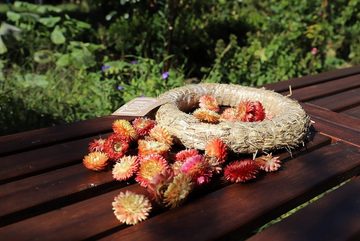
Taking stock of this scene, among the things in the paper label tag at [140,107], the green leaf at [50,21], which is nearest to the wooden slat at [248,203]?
the paper label tag at [140,107]

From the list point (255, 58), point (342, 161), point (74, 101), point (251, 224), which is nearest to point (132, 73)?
point (74, 101)

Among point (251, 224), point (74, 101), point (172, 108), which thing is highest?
point (172, 108)

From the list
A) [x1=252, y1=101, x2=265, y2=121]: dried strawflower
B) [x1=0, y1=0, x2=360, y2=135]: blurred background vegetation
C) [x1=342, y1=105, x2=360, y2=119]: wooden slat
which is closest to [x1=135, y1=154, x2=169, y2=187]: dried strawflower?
[x1=252, y1=101, x2=265, y2=121]: dried strawflower

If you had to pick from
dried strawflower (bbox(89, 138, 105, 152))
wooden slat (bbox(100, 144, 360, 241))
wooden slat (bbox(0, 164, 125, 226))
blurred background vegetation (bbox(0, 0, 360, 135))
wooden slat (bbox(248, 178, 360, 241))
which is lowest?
blurred background vegetation (bbox(0, 0, 360, 135))

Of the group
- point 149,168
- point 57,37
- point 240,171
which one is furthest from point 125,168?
point 57,37

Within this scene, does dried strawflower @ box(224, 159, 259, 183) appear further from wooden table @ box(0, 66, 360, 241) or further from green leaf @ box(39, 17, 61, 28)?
green leaf @ box(39, 17, 61, 28)

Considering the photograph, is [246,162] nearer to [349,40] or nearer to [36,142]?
[36,142]
